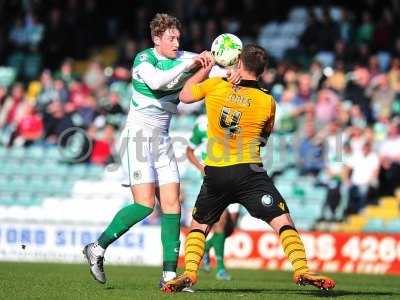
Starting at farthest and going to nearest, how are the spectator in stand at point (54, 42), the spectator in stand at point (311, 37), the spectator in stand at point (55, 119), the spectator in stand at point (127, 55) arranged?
the spectator in stand at point (54, 42), the spectator in stand at point (127, 55), the spectator in stand at point (55, 119), the spectator in stand at point (311, 37)

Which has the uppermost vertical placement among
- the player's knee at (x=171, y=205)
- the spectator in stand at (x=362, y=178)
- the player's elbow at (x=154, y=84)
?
the player's elbow at (x=154, y=84)

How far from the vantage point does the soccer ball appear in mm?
9594

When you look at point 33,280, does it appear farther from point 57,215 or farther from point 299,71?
point 299,71

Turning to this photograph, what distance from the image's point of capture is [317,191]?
66.7 feet

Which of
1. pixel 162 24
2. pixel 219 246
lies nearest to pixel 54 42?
pixel 219 246

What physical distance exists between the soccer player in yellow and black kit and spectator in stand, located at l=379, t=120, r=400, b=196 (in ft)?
33.6

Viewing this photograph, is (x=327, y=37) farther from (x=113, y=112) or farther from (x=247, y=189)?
(x=247, y=189)

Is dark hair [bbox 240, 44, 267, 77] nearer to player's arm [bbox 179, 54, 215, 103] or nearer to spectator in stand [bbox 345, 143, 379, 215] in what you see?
player's arm [bbox 179, 54, 215, 103]

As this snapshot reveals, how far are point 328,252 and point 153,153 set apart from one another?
873cm

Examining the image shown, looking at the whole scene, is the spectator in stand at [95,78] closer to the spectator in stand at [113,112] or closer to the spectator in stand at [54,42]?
the spectator in stand at [113,112]

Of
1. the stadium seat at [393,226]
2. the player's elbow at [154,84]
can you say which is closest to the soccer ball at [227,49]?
the player's elbow at [154,84]

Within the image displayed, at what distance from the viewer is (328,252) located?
18547 mm

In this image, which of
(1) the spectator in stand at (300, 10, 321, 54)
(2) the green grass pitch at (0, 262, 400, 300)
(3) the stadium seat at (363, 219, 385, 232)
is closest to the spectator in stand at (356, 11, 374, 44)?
(1) the spectator in stand at (300, 10, 321, 54)

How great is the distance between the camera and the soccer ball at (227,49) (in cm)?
959
